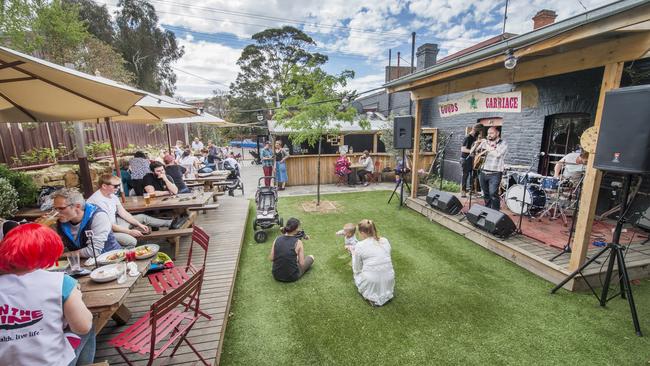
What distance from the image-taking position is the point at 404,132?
7160 millimetres

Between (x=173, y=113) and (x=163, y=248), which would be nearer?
(x=163, y=248)

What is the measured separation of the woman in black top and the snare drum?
526cm

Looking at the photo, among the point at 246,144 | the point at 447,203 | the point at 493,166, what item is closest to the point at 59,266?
the point at 447,203

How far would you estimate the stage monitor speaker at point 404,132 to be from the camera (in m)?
7.07

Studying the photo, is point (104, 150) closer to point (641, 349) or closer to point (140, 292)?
point (140, 292)

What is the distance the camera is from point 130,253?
262 centimetres

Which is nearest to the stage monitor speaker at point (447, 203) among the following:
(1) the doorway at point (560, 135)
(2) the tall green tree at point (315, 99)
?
(1) the doorway at point (560, 135)

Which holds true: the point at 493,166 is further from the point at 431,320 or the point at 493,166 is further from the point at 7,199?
the point at 7,199

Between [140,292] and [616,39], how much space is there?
6.33 meters

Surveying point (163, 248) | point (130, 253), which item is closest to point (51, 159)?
point (163, 248)

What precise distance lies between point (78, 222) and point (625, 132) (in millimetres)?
5565

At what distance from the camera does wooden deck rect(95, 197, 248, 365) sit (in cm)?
248

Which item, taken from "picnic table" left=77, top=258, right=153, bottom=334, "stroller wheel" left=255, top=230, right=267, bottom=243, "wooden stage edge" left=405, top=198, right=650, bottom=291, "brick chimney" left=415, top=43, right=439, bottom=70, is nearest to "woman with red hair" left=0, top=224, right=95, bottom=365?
"picnic table" left=77, top=258, right=153, bottom=334

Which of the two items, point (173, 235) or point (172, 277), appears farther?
point (173, 235)
